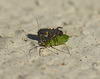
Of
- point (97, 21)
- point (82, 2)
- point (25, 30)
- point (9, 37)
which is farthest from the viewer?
point (82, 2)

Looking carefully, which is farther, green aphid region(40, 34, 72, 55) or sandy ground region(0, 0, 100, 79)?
green aphid region(40, 34, 72, 55)

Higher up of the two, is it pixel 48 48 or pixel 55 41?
pixel 55 41

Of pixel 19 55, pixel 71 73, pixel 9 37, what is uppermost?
pixel 9 37

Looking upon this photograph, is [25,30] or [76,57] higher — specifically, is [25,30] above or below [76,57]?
above

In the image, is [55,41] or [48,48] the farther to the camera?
[48,48]

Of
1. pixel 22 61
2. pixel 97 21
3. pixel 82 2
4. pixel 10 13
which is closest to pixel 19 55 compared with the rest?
pixel 22 61

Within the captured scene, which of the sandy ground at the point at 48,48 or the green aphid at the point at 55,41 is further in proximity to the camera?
the green aphid at the point at 55,41

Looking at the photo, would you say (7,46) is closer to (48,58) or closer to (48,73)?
(48,58)

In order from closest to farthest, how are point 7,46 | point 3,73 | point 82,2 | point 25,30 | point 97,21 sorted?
point 3,73 → point 7,46 → point 25,30 → point 97,21 → point 82,2
